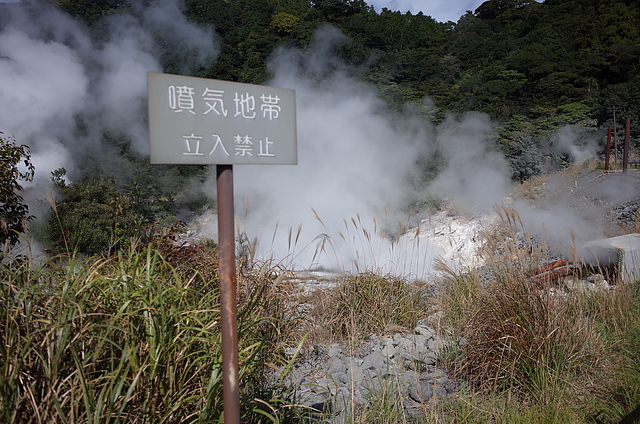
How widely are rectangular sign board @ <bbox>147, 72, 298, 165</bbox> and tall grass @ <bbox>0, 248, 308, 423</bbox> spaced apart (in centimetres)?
52

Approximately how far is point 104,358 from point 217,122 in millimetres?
826

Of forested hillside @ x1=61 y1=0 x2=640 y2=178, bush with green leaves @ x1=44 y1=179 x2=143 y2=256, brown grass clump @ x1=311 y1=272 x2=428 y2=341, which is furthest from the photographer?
forested hillside @ x1=61 y1=0 x2=640 y2=178

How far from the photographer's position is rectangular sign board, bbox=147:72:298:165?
106cm

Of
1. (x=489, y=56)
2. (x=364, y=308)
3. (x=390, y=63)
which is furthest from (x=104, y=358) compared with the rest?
(x=489, y=56)

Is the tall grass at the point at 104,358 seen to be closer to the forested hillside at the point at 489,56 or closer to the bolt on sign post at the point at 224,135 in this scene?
the bolt on sign post at the point at 224,135

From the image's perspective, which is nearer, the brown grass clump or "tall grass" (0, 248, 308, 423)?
"tall grass" (0, 248, 308, 423)

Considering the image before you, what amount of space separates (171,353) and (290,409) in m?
0.61

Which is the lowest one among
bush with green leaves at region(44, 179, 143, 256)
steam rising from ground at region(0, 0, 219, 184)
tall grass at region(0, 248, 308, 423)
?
tall grass at region(0, 248, 308, 423)

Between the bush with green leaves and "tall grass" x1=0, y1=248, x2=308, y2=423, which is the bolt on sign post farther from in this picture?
the bush with green leaves

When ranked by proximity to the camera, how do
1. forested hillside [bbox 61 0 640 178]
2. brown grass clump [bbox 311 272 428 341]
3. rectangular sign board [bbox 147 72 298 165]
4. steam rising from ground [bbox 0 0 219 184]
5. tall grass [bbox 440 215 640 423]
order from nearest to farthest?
rectangular sign board [bbox 147 72 298 165], tall grass [bbox 440 215 640 423], brown grass clump [bbox 311 272 428 341], steam rising from ground [bbox 0 0 219 184], forested hillside [bbox 61 0 640 178]

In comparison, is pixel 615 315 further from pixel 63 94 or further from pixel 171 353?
pixel 63 94

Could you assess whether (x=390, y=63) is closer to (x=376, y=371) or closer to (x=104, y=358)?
(x=376, y=371)

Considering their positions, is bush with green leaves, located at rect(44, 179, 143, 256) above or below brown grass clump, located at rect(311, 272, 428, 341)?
above

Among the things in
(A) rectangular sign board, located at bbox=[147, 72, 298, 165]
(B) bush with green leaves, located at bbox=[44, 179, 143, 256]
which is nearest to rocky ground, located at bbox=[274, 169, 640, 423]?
(A) rectangular sign board, located at bbox=[147, 72, 298, 165]
